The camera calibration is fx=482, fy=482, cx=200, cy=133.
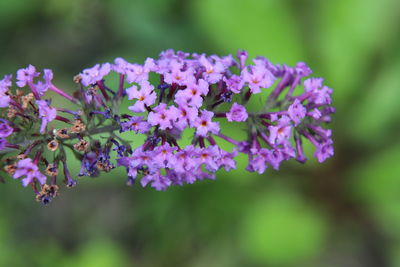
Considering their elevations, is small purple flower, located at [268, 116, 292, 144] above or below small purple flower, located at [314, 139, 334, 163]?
above

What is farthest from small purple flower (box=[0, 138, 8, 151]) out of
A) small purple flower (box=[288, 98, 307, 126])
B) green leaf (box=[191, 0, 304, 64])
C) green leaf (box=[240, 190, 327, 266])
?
green leaf (box=[240, 190, 327, 266])

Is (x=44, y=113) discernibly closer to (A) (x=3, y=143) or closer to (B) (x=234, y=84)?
(A) (x=3, y=143)

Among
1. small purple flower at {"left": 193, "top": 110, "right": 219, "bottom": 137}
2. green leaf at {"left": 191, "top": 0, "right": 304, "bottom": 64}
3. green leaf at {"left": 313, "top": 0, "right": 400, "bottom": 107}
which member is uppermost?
green leaf at {"left": 191, "top": 0, "right": 304, "bottom": 64}

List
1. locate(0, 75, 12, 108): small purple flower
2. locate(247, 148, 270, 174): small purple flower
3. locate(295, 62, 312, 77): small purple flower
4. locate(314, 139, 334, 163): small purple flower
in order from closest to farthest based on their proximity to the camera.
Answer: locate(0, 75, 12, 108): small purple flower → locate(247, 148, 270, 174): small purple flower → locate(314, 139, 334, 163): small purple flower → locate(295, 62, 312, 77): small purple flower

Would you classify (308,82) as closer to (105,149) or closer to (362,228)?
(105,149)

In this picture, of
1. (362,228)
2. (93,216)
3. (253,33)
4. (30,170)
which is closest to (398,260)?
(362,228)

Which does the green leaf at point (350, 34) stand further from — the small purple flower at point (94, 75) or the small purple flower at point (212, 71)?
the small purple flower at point (94, 75)

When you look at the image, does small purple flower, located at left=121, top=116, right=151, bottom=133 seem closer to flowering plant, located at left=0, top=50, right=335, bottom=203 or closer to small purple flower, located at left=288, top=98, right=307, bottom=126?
flowering plant, located at left=0, top=50, right=335, bottom=203

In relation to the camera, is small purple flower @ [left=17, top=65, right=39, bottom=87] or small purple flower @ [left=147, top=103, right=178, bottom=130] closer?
small purple flower @ [left=147, top=103, right=178, bottom=130]

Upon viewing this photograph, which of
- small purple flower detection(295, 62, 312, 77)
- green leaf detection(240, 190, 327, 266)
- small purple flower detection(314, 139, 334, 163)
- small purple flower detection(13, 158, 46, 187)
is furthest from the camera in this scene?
green leaf detection(240, 190, 327, 266)

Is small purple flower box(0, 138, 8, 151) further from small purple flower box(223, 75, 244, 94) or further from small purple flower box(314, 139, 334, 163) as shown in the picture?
small purple flower box(314, 139, 334, 163)
